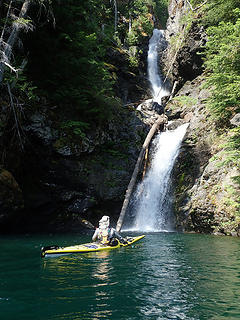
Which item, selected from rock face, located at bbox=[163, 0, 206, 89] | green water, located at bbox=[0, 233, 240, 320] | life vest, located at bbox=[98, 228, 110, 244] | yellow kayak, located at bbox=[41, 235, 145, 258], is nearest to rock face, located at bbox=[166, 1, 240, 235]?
rock face, located at bbox=[163, 0, 206, 89]

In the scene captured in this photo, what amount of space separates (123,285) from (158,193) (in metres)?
12.9

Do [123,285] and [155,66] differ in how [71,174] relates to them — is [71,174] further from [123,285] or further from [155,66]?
[155,66]

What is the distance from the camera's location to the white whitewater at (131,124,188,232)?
17.2 metres

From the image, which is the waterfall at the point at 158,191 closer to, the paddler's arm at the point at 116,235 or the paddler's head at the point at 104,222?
the paddler's arm at the point at 116,235

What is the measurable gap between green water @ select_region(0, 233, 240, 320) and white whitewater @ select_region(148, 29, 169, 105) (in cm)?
2511

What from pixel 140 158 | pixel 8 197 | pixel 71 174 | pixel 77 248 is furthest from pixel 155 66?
pixel 77 248

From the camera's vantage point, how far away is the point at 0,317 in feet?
13.6

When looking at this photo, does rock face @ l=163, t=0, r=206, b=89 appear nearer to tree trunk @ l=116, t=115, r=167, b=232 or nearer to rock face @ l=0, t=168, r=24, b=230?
tree trunk @ l=116, t=115, r=167, b=232

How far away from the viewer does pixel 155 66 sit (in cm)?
3628

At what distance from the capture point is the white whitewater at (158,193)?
17250mm

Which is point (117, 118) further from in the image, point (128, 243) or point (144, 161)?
point (128, 243)

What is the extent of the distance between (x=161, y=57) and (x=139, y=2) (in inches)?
363

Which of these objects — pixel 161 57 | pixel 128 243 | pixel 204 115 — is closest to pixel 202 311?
pixel 128 243

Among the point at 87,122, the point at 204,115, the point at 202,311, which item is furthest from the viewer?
the point at 204,115
